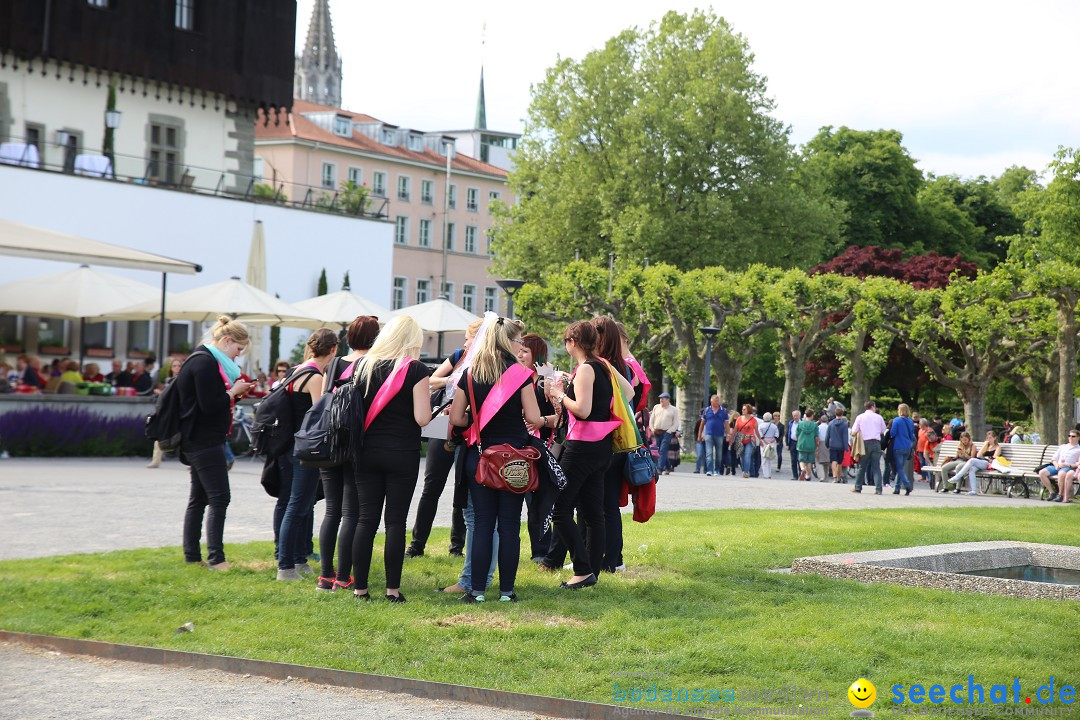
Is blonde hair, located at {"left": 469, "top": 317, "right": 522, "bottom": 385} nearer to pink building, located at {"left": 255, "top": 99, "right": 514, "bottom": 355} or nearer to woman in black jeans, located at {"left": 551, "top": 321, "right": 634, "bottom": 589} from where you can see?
woman in black jeans, located at {"left": 551, "top": 321, "right": 634, "bottom": 589}

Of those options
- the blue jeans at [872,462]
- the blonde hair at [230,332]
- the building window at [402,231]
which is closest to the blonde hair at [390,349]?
the blonde hair at [230,332]

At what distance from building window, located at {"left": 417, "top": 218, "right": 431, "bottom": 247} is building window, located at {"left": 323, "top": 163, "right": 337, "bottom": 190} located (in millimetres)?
7115

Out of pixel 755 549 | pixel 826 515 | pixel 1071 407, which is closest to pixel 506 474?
pixel 755 549

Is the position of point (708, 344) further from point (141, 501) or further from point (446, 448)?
point (446, 448)

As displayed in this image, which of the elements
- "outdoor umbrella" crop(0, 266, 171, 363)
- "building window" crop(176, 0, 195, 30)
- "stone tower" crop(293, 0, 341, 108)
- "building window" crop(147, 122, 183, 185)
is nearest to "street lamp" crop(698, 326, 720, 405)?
"outdoor umbrella" crop(0, 266, 171, 363)

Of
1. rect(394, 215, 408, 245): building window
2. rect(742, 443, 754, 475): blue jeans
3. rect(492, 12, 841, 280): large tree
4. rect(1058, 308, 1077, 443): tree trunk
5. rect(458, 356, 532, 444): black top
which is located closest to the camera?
rect(458, 356, 532, 444): black top

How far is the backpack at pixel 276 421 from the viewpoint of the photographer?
9.42 m

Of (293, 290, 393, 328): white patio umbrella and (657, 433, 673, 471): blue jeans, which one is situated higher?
(293, 290, 393, 328): white patio umbrella

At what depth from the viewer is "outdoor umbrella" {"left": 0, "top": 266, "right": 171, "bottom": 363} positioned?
2595cm

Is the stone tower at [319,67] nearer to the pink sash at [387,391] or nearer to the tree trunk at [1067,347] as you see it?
the tree trunk at [1067,347]

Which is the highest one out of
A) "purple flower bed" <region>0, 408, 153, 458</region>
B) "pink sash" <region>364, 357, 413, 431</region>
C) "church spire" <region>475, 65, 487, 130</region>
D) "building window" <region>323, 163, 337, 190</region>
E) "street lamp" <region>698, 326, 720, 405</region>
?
"church spire" <region>475, 65, 487, 130</region>

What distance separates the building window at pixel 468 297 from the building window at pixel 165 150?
145 ft

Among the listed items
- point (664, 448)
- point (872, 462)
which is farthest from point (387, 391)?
point (872, 462)

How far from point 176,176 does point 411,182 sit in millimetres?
44566
